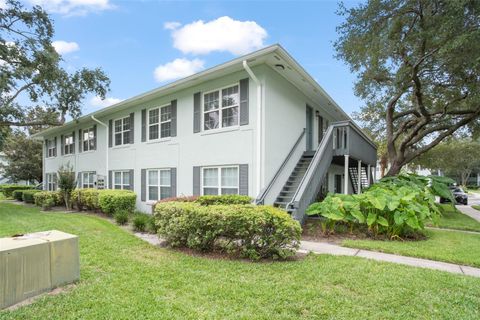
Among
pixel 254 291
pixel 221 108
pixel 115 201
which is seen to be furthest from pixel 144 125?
pixel 254 291

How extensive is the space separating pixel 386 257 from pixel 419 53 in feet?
32.2

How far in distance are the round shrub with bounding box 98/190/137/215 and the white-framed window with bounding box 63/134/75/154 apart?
817 centimetres

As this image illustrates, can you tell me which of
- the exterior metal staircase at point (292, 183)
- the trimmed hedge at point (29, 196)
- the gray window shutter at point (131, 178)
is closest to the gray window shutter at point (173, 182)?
the gray window shutter at point (131, 178)

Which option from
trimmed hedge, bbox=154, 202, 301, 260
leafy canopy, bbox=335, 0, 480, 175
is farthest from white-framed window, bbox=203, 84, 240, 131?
leafy canopy, bbox=335, 0, 480, 175

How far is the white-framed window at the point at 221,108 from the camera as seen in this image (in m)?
9.66

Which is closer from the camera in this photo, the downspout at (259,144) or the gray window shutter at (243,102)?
the downspout at (259,144)

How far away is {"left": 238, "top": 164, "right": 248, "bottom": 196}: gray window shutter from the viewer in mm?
9102

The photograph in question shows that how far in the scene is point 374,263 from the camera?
17.0 feet

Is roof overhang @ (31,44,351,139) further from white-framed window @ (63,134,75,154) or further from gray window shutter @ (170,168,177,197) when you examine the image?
white-framed window @ (63,134,75,154)

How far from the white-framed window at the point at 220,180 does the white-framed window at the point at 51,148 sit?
15507mm

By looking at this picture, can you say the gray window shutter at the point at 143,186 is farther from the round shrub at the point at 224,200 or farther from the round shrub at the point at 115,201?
the round shrub at the point at 224,200

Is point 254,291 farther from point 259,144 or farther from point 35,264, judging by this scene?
point 259,144

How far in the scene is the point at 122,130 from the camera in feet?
47.0

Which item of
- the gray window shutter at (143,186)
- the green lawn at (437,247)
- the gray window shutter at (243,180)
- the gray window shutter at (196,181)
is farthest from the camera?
the gray window shutter at (143,186)
